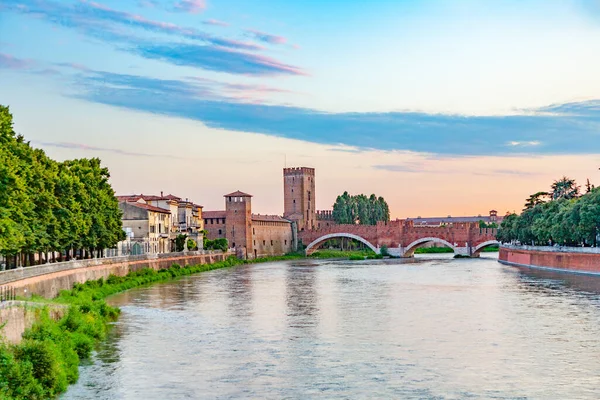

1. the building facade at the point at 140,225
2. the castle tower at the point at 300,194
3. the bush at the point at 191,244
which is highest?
the castle tower at the point at 300,194

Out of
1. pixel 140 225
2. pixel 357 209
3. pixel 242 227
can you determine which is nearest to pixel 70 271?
pixel 140 225

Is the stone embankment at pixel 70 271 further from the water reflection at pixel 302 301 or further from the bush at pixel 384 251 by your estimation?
the bush at pixel 384 251

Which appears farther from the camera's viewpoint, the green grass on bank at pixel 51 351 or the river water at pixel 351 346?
the river water at pixel 351 346

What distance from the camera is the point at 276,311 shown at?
2820 cm

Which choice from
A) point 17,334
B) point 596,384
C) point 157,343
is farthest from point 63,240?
point 596,384

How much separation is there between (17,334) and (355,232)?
70.3 meters

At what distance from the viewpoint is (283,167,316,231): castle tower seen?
102188 millimetres

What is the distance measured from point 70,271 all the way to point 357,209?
A: 72312mm

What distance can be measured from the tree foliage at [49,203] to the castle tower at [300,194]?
58.9m

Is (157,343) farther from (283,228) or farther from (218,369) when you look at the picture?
(283,228)

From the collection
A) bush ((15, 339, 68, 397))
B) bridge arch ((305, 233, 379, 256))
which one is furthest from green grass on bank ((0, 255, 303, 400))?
bridge arch ((305, 233, 379, 256))

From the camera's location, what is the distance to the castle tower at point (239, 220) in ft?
256

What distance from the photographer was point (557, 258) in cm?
5019

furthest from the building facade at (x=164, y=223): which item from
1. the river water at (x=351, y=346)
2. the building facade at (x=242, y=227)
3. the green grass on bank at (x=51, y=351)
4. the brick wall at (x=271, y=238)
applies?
the green grass on bank at (x=51, y=351)
